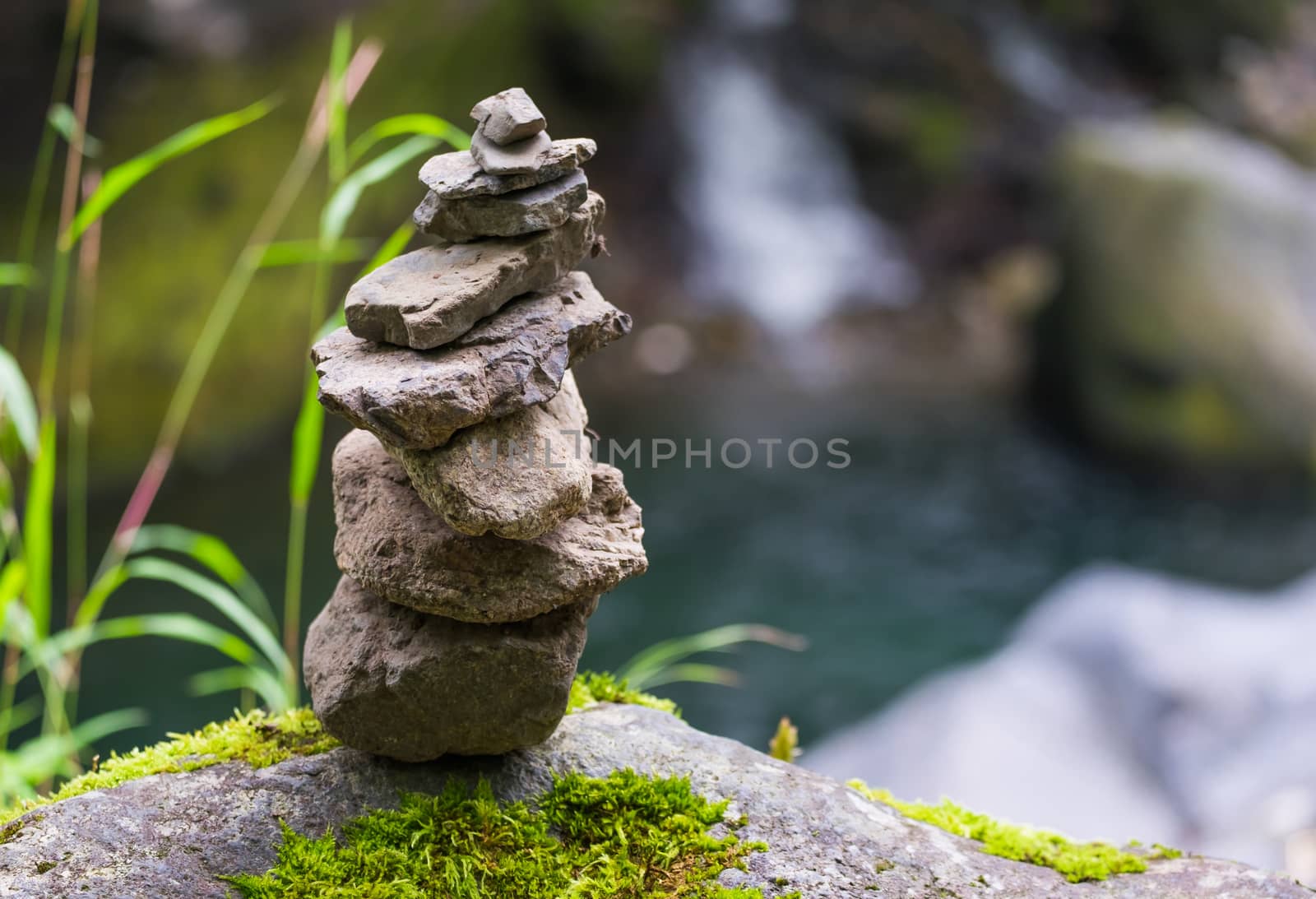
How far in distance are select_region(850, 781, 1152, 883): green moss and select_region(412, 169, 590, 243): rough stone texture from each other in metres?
1.71

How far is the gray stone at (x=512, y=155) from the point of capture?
7.47 feet

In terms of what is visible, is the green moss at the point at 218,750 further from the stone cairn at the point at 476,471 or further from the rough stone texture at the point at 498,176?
the rough stone texture at the point at 498,176

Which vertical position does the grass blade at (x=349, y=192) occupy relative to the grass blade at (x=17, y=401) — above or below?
above

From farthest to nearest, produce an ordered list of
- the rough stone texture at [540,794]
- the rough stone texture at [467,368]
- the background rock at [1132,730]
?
the background rock at [1132,730] → the rough stone texture at [540,794] → the rough stone texture at [467,368]

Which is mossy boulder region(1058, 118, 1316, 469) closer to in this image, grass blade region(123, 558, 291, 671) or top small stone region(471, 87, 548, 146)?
grass blade region(123, 558, 291, 671)

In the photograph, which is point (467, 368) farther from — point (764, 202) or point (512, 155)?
point (764, 202)

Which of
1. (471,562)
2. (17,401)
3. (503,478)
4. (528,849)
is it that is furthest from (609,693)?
(17,401)

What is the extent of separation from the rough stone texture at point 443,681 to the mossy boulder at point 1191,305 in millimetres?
Result: 7937

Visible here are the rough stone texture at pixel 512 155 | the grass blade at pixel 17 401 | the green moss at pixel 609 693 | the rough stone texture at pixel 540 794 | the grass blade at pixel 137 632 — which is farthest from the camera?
the grass blade at pixel 137 632

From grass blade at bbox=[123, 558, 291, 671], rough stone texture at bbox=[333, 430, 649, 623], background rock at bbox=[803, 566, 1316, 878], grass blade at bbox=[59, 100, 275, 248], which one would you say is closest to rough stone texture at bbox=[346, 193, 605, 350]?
rough stone texture at bbox=[333, 430, 649, 623]

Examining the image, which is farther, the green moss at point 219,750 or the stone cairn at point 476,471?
the green moss at point 219,750

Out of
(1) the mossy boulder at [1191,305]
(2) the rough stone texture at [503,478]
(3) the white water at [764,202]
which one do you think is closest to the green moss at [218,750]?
(2) the rough stone texture at [503,478]

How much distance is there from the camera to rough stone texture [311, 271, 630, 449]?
7.03 feet

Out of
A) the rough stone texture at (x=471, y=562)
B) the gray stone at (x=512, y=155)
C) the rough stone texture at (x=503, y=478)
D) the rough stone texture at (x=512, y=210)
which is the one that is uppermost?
the gray stone at (x=512, y=155)
